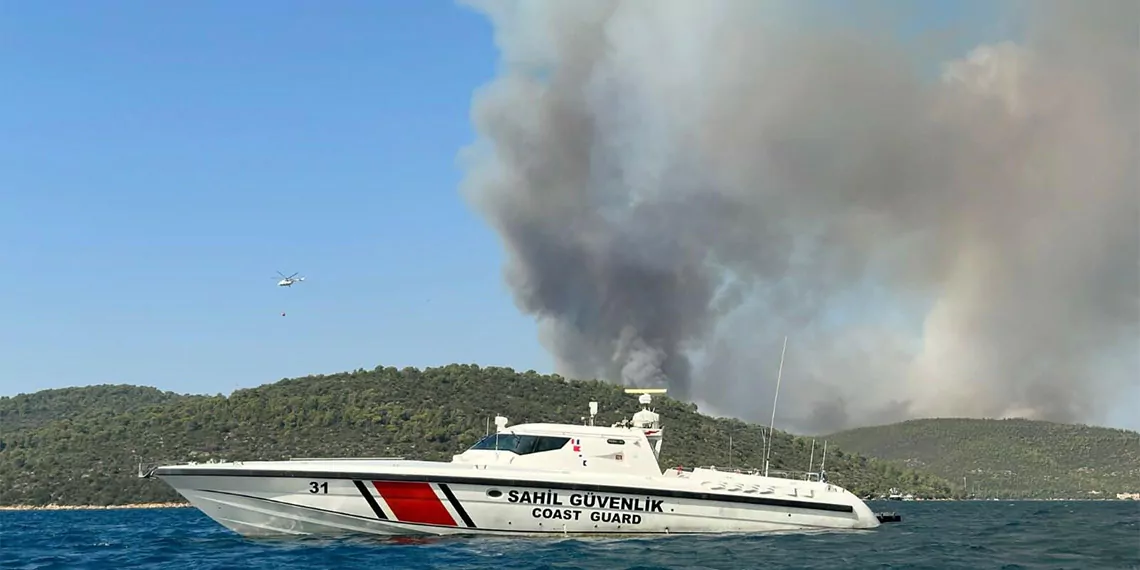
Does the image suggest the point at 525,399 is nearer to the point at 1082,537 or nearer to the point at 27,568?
the point at 1082,537

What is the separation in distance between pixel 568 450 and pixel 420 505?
438 centimetres

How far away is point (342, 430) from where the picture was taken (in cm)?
9412

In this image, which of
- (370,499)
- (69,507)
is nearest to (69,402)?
(69,507)

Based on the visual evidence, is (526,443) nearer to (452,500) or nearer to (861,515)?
(452,500)

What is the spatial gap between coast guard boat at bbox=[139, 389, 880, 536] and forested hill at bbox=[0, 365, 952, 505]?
4801 centimetres

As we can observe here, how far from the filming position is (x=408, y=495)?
1010 inches

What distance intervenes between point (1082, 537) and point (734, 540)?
13.1 m

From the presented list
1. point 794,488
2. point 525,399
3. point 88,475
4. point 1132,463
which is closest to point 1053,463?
point 1132,463

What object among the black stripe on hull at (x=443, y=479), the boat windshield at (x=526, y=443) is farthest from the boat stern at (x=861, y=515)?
the boat windshield at (x=526, y=443)

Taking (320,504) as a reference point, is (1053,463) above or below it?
above

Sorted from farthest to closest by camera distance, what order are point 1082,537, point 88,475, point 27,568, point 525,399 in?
point 525,399, point 88,475, point 1082,537, point 27,568

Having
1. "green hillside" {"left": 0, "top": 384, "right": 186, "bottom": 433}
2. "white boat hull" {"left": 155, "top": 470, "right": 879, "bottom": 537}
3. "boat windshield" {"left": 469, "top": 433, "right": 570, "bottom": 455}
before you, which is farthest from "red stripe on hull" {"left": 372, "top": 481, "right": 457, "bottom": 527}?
"green hillside" {"left": 0, "top": 384, "right": 186, "bottom": 433}

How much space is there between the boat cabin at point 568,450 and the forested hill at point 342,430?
4790cm

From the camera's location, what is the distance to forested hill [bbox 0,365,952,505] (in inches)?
3351
